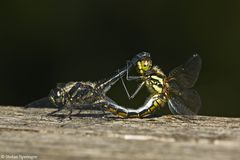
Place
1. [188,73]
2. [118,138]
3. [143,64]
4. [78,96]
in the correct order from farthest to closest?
[188,73], [143,64], [78,96], [118,138]

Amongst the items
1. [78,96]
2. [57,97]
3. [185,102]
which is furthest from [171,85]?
[57,97]

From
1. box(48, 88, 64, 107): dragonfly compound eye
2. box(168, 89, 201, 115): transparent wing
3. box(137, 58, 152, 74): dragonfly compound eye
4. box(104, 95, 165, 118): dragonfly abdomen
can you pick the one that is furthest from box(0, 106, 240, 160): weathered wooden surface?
box(137, 58, 152, 74): dragonfly compound eye

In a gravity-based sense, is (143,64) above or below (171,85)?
above

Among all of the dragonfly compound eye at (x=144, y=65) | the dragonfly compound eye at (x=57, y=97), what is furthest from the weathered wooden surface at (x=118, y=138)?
the dragonfly compound eye at (x=144, y=65)

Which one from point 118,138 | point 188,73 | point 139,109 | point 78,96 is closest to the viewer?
point 118,138

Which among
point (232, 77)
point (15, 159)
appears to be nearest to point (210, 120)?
point (15, 159)

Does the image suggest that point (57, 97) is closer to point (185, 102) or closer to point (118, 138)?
point (185, 102)

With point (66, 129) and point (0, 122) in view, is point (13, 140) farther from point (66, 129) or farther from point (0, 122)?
point (0, 122)
